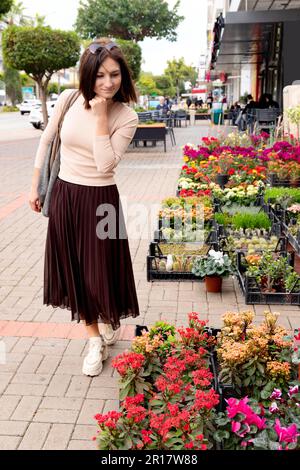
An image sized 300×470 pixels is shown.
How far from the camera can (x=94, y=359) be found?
3.68m

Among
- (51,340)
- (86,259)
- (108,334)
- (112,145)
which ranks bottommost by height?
(51,340)

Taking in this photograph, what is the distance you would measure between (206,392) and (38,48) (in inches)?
818

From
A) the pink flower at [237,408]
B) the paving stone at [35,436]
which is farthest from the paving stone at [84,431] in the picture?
the pink flower at [237,408]

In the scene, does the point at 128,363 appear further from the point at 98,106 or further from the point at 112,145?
the point at 98,106

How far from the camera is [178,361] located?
3.15 meters

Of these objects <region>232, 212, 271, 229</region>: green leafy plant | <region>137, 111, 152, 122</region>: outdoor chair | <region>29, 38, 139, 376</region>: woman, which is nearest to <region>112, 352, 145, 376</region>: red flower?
<region>29, 38, 139, 376</region>: woman

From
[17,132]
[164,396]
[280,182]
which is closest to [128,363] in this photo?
[164,396]

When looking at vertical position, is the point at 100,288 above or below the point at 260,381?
above

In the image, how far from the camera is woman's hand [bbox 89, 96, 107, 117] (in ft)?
10.3

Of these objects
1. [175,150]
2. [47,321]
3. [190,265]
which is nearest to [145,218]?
[190,265]

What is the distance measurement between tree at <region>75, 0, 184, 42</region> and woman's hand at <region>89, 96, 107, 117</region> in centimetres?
3610

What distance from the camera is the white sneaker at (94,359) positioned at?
3.67m

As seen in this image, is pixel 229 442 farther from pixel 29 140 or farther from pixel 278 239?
pixel 29 140

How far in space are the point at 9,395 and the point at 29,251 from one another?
11.0 ft
